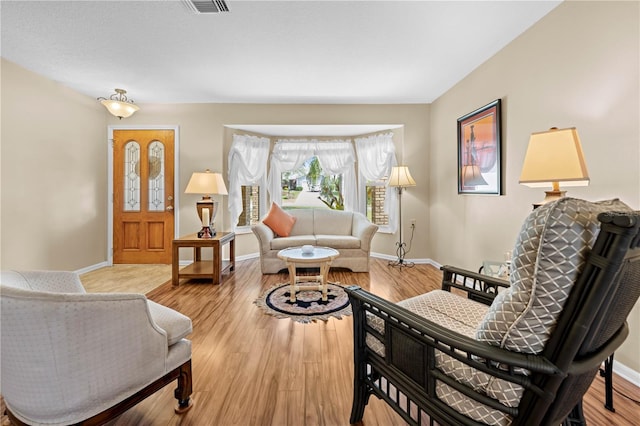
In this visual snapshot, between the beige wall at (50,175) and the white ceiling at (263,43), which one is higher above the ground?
the white ceiling at (263,43)

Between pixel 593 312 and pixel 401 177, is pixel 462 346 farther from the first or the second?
pixel 401 177

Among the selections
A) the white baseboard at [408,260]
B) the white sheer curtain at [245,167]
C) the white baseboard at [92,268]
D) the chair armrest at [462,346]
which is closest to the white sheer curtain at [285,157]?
the white sheer curtain at [245,167]

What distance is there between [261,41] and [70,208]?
11.7 ft

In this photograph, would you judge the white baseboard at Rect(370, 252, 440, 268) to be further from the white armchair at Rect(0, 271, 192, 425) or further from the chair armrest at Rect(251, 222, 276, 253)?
the white armchair at Rect(0, 271, 192, 425)

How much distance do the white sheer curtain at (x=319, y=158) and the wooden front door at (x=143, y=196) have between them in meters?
1.74

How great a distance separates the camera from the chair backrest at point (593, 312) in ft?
2.21

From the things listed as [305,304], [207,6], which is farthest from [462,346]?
[207,6]

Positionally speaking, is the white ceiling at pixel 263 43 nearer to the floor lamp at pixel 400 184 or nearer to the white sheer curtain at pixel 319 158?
the floor lamp at pixel 400 184

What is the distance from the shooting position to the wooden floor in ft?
4.74

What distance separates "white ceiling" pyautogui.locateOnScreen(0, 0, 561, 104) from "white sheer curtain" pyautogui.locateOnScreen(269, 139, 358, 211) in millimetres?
1333

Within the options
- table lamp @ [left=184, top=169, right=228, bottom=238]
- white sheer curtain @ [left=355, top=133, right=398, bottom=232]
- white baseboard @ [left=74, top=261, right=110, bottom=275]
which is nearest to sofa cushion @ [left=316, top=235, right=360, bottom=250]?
white sheer curtain @ [left=355, top=133, right=398, bottom=232]

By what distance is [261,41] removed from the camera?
273 centimetres

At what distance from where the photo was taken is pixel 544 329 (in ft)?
2.58

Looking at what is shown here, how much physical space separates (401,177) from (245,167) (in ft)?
8.65
